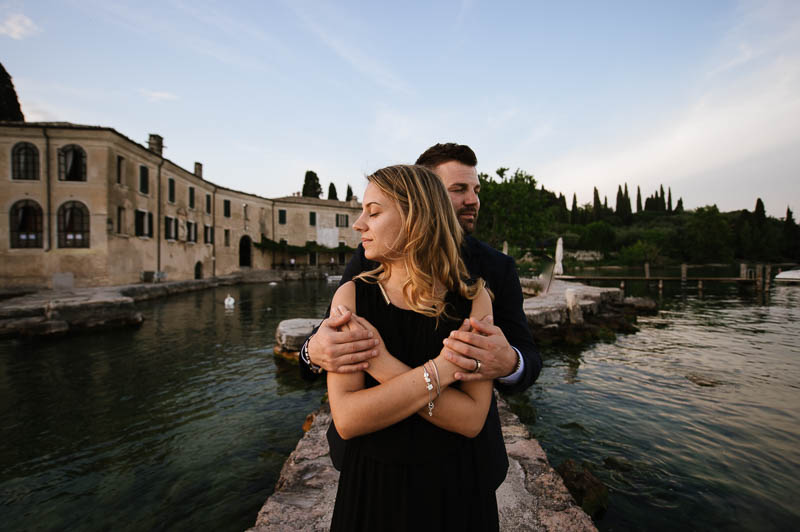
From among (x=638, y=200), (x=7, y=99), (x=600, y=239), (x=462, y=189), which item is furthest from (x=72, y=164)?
(x=638, y=200)

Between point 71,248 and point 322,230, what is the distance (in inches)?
1013

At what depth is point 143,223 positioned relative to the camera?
22.9m

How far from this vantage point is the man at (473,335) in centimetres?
117

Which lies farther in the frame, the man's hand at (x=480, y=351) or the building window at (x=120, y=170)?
the building window at (x=120, y=170)

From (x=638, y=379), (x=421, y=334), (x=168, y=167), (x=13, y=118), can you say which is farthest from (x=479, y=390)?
(x=13, y=118)

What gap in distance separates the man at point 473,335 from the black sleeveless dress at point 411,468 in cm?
16

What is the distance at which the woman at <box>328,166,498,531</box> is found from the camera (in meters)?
1.24

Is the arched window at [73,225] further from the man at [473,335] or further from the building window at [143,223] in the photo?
the man at [473,335]

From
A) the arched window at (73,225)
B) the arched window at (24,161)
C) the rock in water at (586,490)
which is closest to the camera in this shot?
the rock in water at (586,490)

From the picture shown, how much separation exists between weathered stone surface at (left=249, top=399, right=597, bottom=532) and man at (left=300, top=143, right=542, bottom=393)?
155 centimetres

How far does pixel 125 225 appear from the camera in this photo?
69.5ft

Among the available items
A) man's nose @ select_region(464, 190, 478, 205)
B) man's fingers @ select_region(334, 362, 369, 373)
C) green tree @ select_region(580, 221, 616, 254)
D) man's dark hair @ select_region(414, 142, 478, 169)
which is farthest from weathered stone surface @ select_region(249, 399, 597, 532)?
green tree @ select_region(580, 221, 616, 254)

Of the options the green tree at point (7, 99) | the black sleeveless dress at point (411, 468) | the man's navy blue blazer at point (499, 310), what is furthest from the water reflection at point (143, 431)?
the green tree at point (7, 99)

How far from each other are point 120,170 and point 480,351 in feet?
86.1
